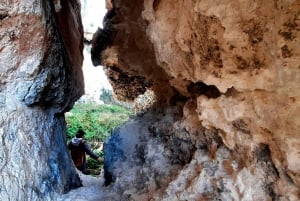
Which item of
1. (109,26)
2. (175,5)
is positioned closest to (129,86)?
(109,26)

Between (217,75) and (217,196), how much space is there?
106cm

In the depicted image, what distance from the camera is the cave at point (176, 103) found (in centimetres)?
211

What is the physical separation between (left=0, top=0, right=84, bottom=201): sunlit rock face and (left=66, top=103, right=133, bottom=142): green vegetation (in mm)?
6989

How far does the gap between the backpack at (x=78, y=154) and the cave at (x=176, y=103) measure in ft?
4.31

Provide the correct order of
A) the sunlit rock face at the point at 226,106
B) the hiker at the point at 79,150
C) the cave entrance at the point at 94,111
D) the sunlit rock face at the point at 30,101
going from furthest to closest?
the cave entrance at the point at 94,111
the hiker at the point at 79,150
the sunlit rock face at the point at 30,101
the sunlit rock face at the point at 226,106

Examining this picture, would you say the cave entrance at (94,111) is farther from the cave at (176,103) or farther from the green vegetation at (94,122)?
the cave at (176,103)

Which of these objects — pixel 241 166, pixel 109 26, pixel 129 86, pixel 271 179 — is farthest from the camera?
pixel 129 86

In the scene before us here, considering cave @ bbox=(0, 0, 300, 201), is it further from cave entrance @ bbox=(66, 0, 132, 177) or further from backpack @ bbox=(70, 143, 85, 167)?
cave entrance @ bbox=(66, 0, 132, 177)

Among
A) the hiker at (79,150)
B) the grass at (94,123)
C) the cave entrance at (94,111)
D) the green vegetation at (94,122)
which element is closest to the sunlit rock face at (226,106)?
the hiker at (79,150)

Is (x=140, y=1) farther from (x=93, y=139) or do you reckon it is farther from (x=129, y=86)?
(x=93, y=139)

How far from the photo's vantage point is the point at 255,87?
7.48 ft

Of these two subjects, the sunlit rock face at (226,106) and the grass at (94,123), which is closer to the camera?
the sunlit rock face at (226,106)

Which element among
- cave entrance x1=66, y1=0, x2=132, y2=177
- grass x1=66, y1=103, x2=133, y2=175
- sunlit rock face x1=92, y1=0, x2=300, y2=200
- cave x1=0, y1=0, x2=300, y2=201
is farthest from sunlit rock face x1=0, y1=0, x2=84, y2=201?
grass x1=66, y1=103, x2=133, y2=175

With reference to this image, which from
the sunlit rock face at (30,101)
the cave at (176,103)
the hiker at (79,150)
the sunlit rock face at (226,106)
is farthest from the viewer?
the hiker at (79,150)
